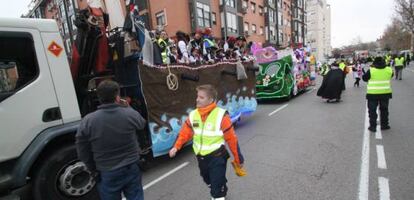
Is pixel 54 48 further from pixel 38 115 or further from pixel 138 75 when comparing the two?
pixel 138 75

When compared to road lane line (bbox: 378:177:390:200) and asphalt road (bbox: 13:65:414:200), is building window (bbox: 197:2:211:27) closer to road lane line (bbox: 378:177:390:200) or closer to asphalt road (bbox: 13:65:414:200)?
asphalt road (bbox: 13:65:414:200)

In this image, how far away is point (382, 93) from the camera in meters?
6.46

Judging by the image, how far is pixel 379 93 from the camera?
6.47 m

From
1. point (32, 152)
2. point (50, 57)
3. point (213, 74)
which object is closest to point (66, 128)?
point (32, 152)

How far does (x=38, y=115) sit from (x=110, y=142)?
131cm

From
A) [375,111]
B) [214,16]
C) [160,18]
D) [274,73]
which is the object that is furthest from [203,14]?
[375,111]

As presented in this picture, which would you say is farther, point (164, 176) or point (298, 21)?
point (298, 21)

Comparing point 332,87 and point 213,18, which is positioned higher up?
point 213,18

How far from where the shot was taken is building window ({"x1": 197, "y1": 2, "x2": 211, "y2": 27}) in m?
24.2

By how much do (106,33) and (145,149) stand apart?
1.96 metres

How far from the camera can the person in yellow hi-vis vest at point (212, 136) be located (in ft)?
9.89

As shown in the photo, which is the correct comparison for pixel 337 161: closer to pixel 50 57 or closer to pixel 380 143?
pixel 380 143

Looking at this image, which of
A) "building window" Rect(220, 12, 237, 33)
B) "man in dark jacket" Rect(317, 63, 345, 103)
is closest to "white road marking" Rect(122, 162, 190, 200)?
"man in dark jacket" Rect(317, 63, 345, 103)

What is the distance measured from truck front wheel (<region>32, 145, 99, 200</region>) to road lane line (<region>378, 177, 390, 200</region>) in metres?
3.71
